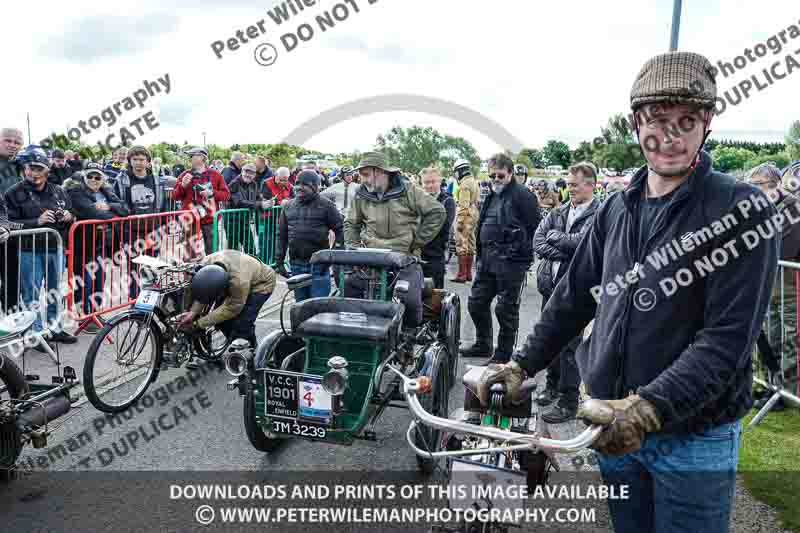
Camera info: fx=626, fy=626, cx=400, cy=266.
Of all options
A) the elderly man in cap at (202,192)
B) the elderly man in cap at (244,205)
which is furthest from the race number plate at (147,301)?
the elderly man in cap at (244,205)

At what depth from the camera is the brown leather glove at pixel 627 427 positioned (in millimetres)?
1604

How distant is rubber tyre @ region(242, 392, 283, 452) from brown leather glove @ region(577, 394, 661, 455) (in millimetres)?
2718

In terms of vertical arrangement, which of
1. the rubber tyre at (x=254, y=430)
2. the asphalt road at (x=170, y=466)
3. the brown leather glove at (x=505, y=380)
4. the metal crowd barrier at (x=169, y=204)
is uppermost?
the metal crowd barrier at (x=169, y=204)

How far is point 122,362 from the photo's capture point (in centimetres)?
513

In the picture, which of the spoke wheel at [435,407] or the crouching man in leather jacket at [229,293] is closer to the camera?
the spoke wheel at [435,407]

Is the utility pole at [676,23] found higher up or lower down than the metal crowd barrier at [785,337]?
higher up

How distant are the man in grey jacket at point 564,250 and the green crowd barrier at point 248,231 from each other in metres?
5.20

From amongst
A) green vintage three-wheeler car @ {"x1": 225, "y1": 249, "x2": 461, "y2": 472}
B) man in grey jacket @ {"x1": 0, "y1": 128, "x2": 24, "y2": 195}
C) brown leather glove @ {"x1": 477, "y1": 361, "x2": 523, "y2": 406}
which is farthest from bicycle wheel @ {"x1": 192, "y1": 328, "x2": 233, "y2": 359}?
brown leather glove @ {"x1": 477, "y1": 361, "x2": 523, "y2": 406}

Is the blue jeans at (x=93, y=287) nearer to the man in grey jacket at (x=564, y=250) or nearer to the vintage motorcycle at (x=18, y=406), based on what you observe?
the vintage motorcycle at (x=18, y=406)

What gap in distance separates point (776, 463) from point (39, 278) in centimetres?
686

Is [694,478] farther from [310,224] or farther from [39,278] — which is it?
[39,278]

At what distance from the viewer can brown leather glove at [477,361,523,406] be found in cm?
213

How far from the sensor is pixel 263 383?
3.75m

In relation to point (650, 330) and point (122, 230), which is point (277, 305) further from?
point (650, 330)
